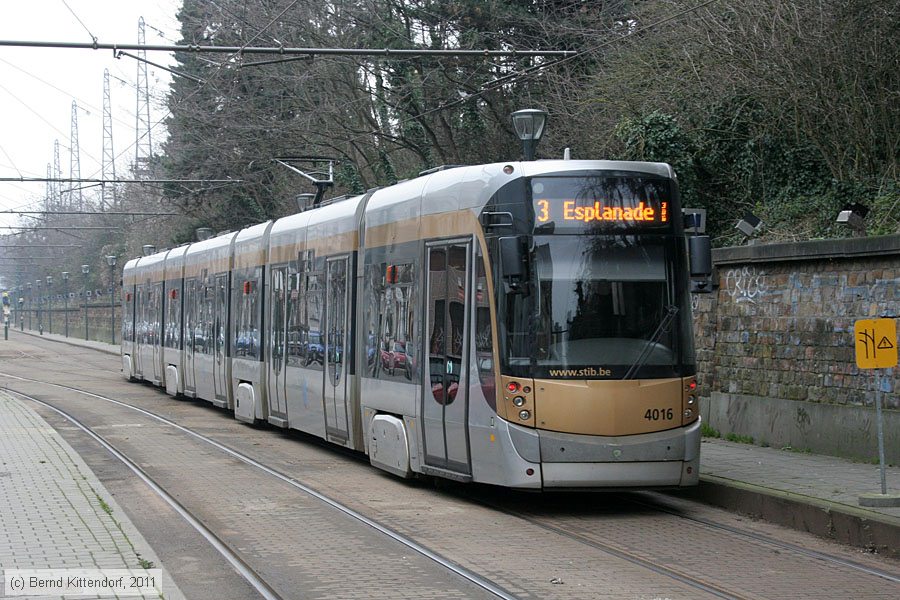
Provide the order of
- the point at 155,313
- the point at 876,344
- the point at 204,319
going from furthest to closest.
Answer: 1. the point at 155,313
2. the point at 204,319
3. the point at 876,344

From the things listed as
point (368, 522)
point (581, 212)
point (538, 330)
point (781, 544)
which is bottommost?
point (781, 544)

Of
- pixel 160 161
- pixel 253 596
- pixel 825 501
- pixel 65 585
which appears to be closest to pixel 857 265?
pixel 825 501

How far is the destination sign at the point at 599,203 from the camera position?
11.5 metres

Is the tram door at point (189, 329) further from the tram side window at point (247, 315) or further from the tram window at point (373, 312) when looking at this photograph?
the tram window at point (373, 312)

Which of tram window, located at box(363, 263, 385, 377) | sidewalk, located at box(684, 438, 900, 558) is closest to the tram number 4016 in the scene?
sidewalk, located at box(684, 438, 900, 558)

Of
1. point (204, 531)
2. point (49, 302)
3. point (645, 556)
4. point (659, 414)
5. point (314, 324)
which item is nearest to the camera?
point (645, 556)

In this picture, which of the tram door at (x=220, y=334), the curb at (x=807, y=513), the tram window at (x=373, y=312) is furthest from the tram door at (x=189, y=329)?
the curb at (x=807, y=513)

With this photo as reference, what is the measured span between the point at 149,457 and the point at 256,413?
4.02 metres

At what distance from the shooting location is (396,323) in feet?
45.0

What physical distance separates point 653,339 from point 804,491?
6.33 feet

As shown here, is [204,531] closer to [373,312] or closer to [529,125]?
[373,312]

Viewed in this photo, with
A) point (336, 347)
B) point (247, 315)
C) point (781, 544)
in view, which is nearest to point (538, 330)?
point (781, 544)

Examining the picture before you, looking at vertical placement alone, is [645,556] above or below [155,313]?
below

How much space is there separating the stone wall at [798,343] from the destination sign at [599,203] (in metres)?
3.15
